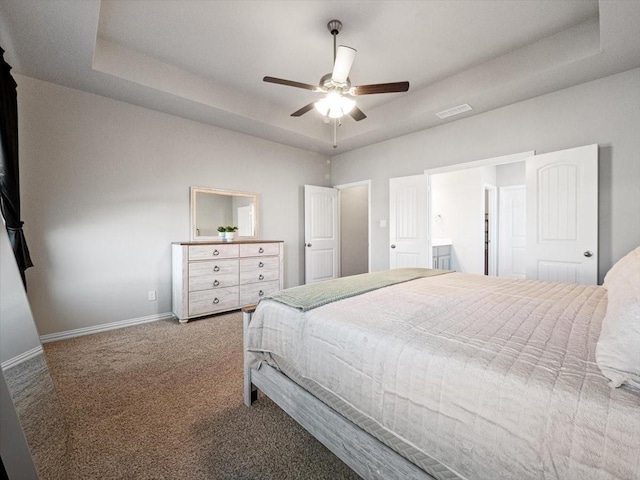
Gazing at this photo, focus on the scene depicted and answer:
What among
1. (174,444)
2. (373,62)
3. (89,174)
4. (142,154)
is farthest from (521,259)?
(89,174)

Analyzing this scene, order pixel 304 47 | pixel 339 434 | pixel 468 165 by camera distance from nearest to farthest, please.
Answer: pixel 339 434 → pixel 304 47 → pixel 468 165

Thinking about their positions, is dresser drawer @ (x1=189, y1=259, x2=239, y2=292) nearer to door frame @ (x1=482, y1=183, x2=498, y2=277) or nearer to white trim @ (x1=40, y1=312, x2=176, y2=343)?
white trim @ (x1=40, y1=312, x2=176, y2=343)

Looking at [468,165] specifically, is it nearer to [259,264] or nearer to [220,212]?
[259,264]

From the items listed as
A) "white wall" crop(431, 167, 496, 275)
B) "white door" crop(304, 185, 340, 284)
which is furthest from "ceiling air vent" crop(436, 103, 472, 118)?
"white door" crop(304, 185, 340, 284)

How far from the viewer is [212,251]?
139 inches

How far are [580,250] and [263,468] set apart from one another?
134 inches

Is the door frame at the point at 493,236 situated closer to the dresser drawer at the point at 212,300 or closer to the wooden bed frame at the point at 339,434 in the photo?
the dresser drawer at the point at 212,300

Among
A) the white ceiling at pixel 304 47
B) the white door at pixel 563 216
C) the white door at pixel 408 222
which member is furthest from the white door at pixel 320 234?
the white door at pixel 563 216

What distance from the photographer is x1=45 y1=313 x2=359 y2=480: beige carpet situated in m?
1.32

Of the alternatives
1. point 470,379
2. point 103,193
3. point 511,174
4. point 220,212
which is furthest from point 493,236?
point 103,193

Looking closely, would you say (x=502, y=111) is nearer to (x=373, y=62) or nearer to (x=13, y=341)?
(x=373, y=62)

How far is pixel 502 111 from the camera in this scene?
3.43 m

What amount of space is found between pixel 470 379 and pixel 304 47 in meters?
3.04

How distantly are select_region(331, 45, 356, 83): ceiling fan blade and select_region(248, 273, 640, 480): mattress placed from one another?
1839mm
